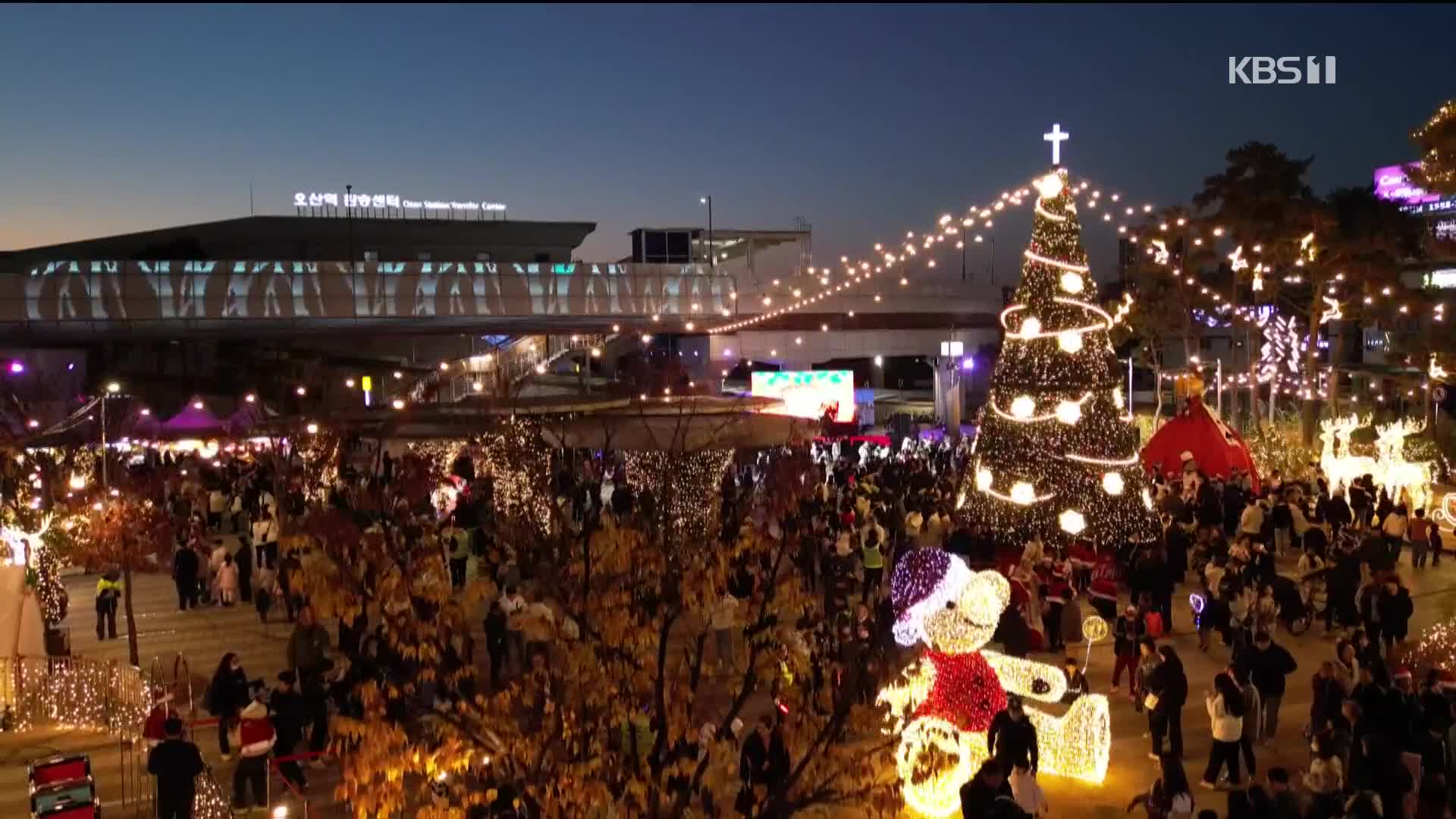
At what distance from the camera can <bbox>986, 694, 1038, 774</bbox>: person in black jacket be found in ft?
24.9

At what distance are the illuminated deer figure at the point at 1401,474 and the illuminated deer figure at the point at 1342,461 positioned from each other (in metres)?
0.20

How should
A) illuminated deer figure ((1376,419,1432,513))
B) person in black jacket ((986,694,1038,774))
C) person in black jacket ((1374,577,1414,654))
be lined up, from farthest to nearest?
1. illuminated deer figure ((1376,419,1432,513))
2. person in black jacket ((1374,577,1414,654))
3. person in black jacket ((986,694,1038,774))

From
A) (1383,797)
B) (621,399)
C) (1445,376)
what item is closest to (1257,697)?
(1383,797)

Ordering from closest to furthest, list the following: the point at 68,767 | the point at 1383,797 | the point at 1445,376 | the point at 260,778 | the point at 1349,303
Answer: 1. the point at 1383,797
2. the point at 68,767
3. the point at 260,778
4. the point at 1445,376
5. the point at 1349,303

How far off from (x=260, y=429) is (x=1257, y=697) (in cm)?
2072

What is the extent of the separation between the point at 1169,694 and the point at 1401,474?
1330 centimetres

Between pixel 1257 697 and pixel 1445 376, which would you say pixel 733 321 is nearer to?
pixel 1445 376

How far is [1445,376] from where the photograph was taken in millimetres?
14789

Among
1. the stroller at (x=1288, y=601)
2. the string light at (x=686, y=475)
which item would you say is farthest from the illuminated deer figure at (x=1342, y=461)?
the string light at (x=686, y=475)

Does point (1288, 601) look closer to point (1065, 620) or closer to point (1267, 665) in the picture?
point (1065, 620)

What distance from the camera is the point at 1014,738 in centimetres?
767

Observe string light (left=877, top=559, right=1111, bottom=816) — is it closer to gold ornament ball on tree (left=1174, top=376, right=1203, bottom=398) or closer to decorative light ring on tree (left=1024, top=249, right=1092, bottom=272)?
decorative light ring on tree (left=1024, top=249, right=1092, bottom=272)

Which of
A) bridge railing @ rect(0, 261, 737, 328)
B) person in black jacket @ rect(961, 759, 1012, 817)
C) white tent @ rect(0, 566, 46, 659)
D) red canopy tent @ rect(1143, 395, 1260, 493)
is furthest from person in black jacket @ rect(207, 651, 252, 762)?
bridge railing @ rect(0, 261, 737, 328)

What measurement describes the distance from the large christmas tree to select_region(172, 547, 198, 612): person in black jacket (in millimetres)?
11120
